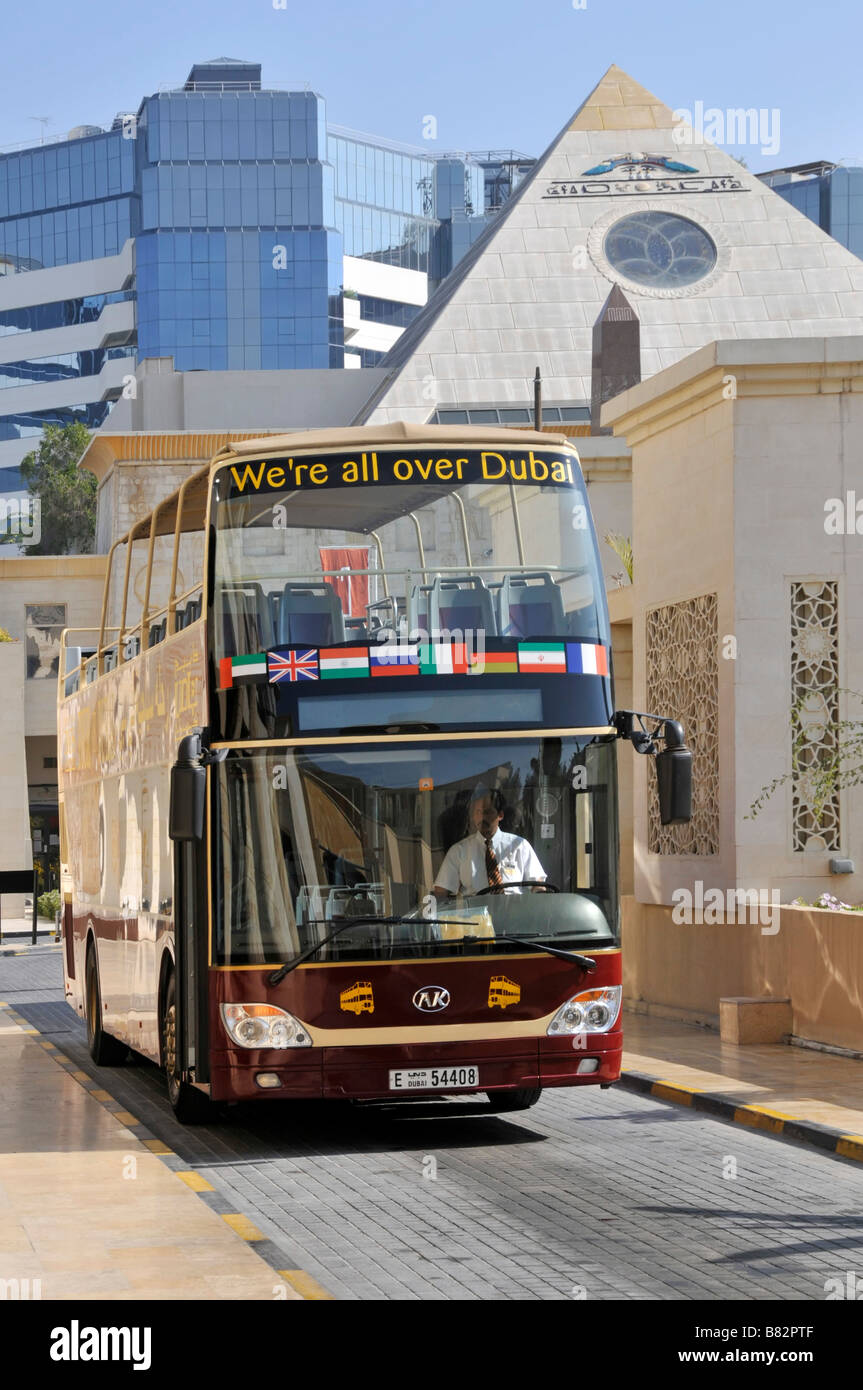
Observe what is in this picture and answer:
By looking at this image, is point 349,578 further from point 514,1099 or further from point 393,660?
point 514,1099

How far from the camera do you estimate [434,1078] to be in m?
12.0

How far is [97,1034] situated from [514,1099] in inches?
215

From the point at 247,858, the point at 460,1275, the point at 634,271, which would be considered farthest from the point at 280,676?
the point at 634,271

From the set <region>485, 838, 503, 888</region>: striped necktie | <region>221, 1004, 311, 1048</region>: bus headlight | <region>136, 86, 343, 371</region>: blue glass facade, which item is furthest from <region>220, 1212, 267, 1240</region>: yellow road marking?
<region>136, 86, 343, 371</region>: blue glass facade

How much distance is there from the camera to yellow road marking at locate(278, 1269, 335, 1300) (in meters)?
8.09

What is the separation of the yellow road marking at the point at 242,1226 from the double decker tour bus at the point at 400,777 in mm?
1733

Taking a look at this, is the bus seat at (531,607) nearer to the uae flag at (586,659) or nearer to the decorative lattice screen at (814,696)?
the uae flag at (586,659)

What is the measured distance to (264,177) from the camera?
12081 cm

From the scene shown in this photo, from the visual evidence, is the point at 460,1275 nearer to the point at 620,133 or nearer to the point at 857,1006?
the point at 857,1006

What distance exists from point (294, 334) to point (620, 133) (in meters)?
38.4

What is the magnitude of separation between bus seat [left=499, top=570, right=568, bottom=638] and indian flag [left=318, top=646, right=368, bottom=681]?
91 centimetres

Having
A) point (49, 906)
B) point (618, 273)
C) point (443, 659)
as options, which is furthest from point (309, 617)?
point (618, 273)

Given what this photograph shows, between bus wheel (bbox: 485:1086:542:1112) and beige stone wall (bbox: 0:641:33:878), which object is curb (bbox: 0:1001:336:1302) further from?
beige stone wall (bbox: 0:641:33:878)
